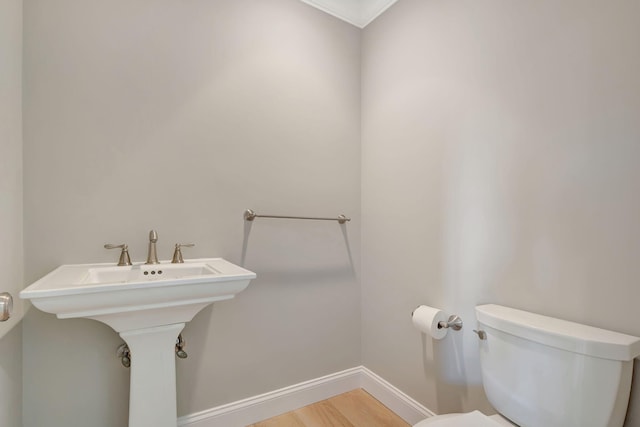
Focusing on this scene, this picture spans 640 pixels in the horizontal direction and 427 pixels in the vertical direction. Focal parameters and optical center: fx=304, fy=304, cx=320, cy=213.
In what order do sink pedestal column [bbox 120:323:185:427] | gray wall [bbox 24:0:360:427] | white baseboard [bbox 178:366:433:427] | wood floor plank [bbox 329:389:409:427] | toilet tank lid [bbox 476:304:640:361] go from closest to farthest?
1. toilet tank lid [bbox 476:304:640:361]
2. sink pedestal column [bbox 120:323:185:427]
3. gray wall [bbox 24:0:360:427]
4. white baseboard [bbox 178:366:433:427]
5. wood floor plank [bbox 329:389:409:427]

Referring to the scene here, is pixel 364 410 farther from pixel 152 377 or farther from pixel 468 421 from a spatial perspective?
pixel 152 377

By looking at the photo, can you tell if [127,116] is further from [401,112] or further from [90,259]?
[401,112]

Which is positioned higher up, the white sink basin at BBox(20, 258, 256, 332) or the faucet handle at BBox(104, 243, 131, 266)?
the faucet handle at BBox(104, 243, 131, 266)

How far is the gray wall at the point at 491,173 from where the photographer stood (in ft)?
3.15

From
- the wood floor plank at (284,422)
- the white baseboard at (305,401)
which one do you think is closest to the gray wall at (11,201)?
the white baseboard at (305,401)

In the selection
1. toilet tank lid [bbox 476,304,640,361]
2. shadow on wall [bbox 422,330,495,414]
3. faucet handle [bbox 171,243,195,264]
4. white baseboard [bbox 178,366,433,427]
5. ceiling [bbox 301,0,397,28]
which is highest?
ceiling [bbox 301,0,397,28]

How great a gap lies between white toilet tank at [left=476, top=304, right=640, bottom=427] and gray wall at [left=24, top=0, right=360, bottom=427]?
1016 millimetres

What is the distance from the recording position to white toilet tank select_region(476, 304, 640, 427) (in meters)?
0.85

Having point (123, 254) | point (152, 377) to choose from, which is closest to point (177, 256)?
point (123, 254)

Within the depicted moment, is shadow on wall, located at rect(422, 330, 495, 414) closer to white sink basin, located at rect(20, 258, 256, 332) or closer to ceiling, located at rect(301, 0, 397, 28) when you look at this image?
white sink basin, located at rect(20, 258, 256, 332)

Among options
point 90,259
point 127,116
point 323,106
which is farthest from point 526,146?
point 90,259

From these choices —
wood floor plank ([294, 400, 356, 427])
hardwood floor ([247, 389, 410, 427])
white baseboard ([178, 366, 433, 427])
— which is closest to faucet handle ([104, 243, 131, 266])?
white baseboard ([178, 366, 433, 427])

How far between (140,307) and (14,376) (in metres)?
0.58

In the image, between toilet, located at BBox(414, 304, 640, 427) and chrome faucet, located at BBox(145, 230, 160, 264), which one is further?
chrome faucet, located at BBox(145, 230, 160, 264)
